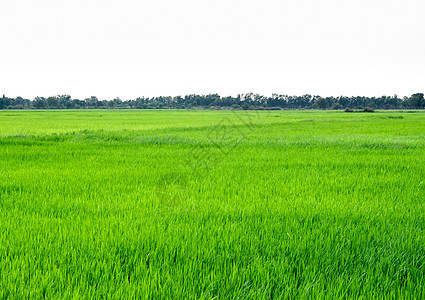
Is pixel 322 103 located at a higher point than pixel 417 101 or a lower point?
lower

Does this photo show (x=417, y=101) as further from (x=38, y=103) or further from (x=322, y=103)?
(x=38, y=103)

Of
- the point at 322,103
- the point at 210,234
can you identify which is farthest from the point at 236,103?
the point at 210,234

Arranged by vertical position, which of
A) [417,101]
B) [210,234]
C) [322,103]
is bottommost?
[210,234]

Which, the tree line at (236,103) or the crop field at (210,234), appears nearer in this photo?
the crop field at (210,234)

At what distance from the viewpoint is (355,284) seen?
2041 millimetres

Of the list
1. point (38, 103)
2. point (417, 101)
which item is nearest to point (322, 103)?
point (417, 101)

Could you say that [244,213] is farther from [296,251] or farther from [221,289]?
[221,289]

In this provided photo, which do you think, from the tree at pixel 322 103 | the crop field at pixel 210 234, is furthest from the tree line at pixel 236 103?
the crop field at pixel 210 234

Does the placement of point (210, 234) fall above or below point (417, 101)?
below

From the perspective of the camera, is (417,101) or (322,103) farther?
(322,103)

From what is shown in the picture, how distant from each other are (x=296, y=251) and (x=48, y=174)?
4643 millimetres

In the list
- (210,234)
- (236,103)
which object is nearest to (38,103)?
(236,103)

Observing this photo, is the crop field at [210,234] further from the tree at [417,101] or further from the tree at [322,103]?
the tree at [417,101]

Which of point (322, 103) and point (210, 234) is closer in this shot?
point (210, 234)
